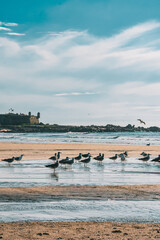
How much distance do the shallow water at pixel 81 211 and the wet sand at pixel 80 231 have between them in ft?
1.31

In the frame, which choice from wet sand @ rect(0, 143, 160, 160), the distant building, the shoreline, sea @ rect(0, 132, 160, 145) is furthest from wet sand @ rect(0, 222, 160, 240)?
the distant building

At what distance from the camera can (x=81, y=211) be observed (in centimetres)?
830

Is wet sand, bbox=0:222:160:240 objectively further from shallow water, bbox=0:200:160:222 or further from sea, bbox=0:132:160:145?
sea, bbox=0:132:160:145

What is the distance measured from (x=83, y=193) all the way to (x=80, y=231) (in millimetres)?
3846

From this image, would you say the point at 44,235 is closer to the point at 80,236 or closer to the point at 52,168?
the point at 80,236

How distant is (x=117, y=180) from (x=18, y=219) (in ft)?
22.2

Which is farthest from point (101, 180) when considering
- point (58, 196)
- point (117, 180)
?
point (58, 196)

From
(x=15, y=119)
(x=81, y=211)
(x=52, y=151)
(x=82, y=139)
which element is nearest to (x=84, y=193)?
(x=81, y=211)

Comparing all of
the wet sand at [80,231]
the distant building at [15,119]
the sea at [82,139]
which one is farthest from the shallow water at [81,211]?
the distant building at [15,119]

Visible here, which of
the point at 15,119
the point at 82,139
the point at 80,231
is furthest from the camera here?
the point at 15,119

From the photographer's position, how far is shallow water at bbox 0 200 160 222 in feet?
25.2

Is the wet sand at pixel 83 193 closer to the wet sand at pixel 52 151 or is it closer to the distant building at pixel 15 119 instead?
the wet sand at pixel 52 151

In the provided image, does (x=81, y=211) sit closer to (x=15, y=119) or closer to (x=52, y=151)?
(x=52, y=151)

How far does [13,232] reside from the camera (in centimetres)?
657
